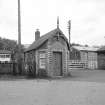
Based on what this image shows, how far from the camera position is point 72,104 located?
711 cm

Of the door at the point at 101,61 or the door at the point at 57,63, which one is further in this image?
the door at the point at 101,61

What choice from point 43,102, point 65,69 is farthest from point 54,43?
point 43,102

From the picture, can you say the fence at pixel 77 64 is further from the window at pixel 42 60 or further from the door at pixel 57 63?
the window at pixel 42 60

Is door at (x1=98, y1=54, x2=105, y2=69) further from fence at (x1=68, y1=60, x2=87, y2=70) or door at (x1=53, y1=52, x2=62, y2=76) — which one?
door at (x1=53, y1=52, x2=62, y2=76)

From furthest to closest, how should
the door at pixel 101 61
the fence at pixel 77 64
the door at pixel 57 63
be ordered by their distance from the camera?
the door at pixel 101 61 < the fence at pixel 77 64 < the door at pixel 57 63

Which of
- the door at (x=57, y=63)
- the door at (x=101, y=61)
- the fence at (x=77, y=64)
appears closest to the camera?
the door at (x=57, y=63)

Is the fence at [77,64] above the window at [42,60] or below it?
Result: below

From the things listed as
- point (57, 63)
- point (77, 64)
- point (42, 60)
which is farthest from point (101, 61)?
point (42, 60)

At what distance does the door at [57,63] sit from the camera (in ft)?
59.7

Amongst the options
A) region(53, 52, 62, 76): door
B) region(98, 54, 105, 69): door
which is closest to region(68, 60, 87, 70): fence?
region(98, 54, 105, 69): door

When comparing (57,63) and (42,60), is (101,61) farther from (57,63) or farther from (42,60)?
(42,60)

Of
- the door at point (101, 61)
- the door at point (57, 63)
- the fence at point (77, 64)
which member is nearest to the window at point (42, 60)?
the door at point (57, 63)

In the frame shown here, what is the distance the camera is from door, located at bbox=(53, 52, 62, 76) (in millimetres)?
18186

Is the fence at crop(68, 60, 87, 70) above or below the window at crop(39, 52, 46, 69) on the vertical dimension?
below
